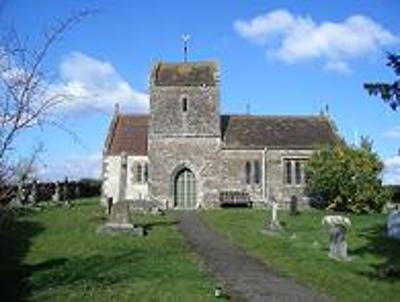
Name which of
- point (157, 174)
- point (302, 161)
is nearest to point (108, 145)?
point (157, 174)

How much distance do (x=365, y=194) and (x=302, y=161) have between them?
767 centimetres

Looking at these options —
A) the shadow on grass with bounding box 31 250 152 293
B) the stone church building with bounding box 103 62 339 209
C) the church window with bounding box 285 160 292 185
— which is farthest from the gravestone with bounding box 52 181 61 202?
the shadow on grass with bounding box 31 250 152 293

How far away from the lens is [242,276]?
18.1 meters

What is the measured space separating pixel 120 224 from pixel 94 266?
9.09 meters

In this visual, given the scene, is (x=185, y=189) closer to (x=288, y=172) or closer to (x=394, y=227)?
(x=288, y=172)

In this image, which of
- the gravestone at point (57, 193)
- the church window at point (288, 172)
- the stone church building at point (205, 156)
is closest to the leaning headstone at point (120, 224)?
the stone church building at point (205, 156)

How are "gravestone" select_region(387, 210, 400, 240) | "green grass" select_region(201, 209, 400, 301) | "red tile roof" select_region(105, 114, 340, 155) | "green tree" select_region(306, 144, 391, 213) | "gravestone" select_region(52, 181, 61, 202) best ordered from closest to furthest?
1. "green grass" select_region(201, 209, 400, 301)
2. "gravestone" select_region(387, 210, 400, 240)
3. "green tree" select_region(306, 144, 391, 213)
4. "red tile roof" select_region(105, 114, 340, 155)
5. "gravestone" select_region(52, 181, 61, 202)

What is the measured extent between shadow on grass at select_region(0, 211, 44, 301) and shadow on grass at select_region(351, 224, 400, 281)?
28.9 ft

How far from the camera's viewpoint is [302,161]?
5050 centimetres

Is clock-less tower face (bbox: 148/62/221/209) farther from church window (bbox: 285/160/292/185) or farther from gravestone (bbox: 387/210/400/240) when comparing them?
gravestone (bbox: 387/210/400/240)

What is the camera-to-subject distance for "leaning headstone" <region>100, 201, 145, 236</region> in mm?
28231

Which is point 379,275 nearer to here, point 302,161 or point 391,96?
point 391,96

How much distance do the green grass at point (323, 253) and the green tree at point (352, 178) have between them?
723 cm

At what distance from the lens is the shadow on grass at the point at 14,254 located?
53.7 feet
